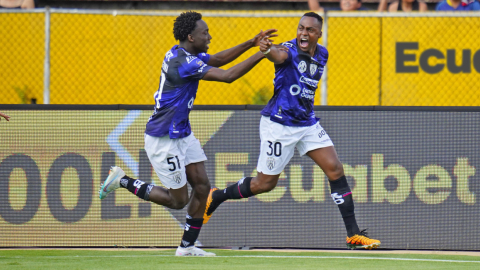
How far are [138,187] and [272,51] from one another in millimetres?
2034

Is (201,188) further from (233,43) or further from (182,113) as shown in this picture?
(233,43)

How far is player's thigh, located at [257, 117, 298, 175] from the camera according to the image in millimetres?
6609

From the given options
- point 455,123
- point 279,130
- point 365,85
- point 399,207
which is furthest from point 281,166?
point 365,85

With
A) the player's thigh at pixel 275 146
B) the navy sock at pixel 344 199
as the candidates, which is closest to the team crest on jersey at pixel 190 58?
the player's thigh at pixel 275 146

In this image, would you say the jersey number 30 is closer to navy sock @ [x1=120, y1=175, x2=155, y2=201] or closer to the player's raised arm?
the player's raised arm

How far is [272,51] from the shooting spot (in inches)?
241

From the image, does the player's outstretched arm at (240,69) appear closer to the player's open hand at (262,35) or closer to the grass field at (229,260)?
the player's open hand at (262,35)

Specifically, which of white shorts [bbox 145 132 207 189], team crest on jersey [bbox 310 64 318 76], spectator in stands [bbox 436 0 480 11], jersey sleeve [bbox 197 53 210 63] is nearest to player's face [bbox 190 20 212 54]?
jersey sleeve [bbox 197 53 210 63]

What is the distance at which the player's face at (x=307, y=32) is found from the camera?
6.45 metres

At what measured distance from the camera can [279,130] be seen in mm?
6621

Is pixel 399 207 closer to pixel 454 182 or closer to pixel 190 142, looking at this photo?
pixel 454 182

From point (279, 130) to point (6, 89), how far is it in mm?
5705

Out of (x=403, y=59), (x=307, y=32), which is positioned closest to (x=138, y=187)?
(x=307, y=32)

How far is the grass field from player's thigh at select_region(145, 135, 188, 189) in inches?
30.7
